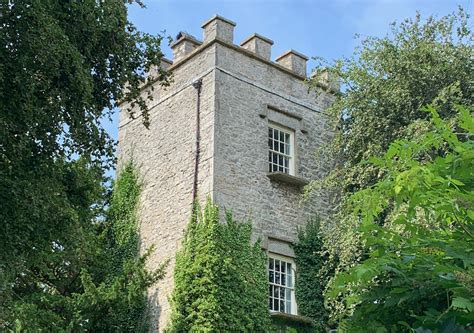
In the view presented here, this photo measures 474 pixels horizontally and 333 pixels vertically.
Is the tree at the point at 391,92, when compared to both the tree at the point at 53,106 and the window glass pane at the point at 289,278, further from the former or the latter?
the tree at the point at 53,106

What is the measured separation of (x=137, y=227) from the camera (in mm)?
17484

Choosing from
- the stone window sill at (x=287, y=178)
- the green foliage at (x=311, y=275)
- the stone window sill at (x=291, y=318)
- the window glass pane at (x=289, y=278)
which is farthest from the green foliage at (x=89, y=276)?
the stone window sill at (x=287, y=178)

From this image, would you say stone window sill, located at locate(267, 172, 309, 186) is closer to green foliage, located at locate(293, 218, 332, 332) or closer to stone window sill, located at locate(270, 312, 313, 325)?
green foliage, located at locate(293, 218, 332, 332)

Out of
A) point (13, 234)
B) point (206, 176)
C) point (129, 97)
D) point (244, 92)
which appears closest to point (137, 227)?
point (206, 176)

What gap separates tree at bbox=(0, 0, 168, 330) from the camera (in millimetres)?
10219

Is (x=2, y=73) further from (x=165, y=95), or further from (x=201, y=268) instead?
(x=165, y=95)

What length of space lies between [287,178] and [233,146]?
5.22 feet

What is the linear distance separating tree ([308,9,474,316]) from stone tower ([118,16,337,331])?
121 centimetres

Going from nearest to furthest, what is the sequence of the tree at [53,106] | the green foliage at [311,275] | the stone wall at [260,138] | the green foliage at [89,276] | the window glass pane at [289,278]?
the tree at [53,106] < the green foliage at [89,276] < the stone wall at [260,138] < the green foliage at [311,275] < the window glass pane at [289,278]

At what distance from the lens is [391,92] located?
51.5 ft

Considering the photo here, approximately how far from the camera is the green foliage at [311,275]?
16.1 meters

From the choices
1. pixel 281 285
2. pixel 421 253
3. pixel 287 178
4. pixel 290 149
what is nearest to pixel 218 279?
pixel 281 285

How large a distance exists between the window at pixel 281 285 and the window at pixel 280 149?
2.28m

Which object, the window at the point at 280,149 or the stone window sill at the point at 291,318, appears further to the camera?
the window at the point at 280,149
